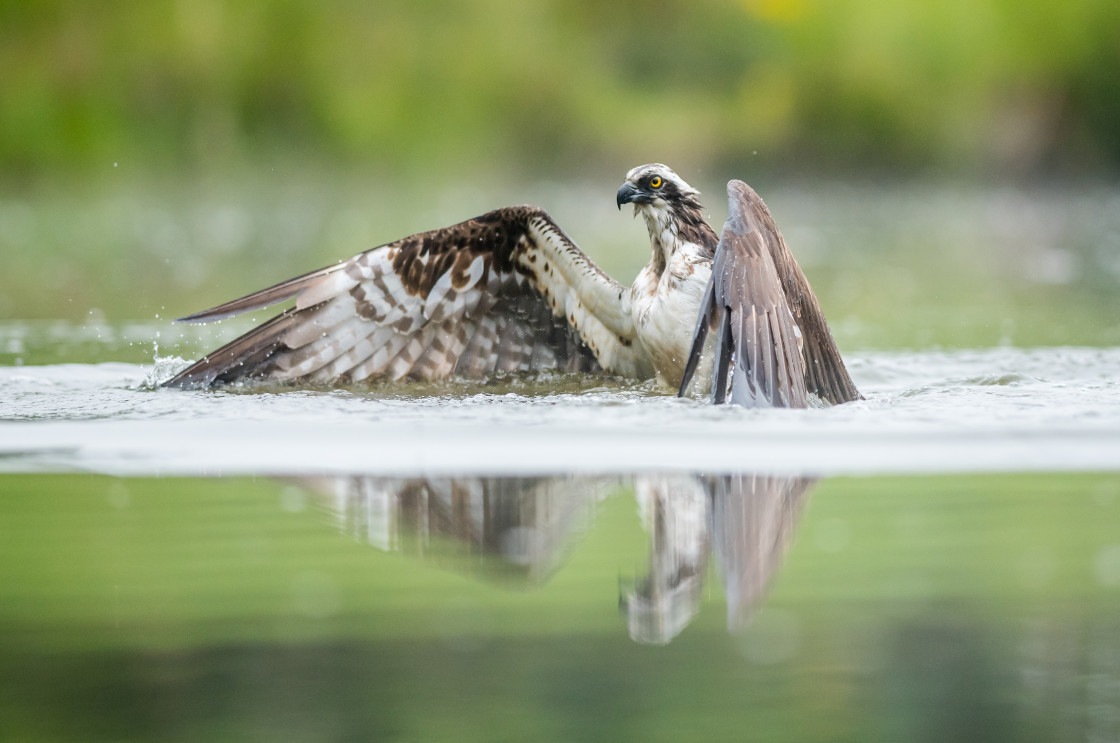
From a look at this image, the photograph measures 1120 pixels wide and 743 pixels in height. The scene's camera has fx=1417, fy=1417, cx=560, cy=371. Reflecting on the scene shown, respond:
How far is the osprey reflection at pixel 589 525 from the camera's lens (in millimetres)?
3879

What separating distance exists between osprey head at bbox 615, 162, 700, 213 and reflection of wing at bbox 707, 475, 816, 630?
2667 millimetres

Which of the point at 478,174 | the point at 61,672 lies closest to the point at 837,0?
the point at 478,174

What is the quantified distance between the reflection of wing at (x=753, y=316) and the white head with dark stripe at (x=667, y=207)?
2.73 feet

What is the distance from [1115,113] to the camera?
31.7m

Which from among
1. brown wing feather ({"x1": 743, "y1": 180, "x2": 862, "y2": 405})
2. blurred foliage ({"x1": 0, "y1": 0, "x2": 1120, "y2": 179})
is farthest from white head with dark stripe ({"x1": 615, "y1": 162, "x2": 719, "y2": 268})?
blurred foliage ({"x1": 0, "y1": 0, "x2": 1120, "y2": 179})

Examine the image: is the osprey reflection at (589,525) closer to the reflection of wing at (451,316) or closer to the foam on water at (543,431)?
the foam on water at (543,431)

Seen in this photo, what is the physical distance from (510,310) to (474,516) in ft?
10.8

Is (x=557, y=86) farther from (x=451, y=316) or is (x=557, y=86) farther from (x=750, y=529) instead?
(x=750, y=529)

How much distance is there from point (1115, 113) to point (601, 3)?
578 inches

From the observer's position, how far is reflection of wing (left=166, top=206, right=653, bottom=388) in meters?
7.36

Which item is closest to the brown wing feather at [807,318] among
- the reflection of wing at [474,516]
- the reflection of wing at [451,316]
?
the reflection of wing at [451,316]

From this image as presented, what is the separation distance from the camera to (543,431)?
19.5 feet

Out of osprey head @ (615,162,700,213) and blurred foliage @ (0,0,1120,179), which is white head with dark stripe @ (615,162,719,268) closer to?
osprey head @ (615,162,700,213)

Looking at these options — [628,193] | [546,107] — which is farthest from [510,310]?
[546,107]
